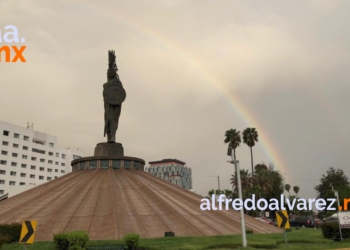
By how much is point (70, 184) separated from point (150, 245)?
14.1m

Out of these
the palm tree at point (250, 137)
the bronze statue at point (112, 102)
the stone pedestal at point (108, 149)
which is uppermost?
the palm tree at point (250, 137)

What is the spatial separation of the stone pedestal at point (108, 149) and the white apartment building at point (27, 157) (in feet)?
180

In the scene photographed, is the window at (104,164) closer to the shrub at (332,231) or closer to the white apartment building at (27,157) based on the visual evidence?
the shrub at (332,231)

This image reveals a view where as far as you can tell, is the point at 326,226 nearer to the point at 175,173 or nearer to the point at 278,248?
the point at 278,248

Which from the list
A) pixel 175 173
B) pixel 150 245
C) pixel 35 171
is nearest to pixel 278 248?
pixel 150 245

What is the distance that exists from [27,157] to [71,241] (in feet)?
275

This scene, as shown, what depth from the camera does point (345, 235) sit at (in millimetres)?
19859

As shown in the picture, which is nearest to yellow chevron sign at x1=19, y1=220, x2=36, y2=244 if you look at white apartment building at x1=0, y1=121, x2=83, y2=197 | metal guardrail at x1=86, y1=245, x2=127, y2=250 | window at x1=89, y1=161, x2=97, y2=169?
metal guardrail at x1=86, y1=245, x2=127, y2=250

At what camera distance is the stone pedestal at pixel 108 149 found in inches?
1252

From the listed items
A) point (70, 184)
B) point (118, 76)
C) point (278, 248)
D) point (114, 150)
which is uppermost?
point (118, 76)

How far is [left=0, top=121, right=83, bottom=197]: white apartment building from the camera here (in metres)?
82.4

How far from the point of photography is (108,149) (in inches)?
1255

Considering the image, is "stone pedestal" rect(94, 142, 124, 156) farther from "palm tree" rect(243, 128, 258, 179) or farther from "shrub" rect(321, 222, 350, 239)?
"palm tree" rect(243, 128, 258, 179)

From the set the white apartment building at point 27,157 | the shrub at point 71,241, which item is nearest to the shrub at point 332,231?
the shrub at point 71,241
